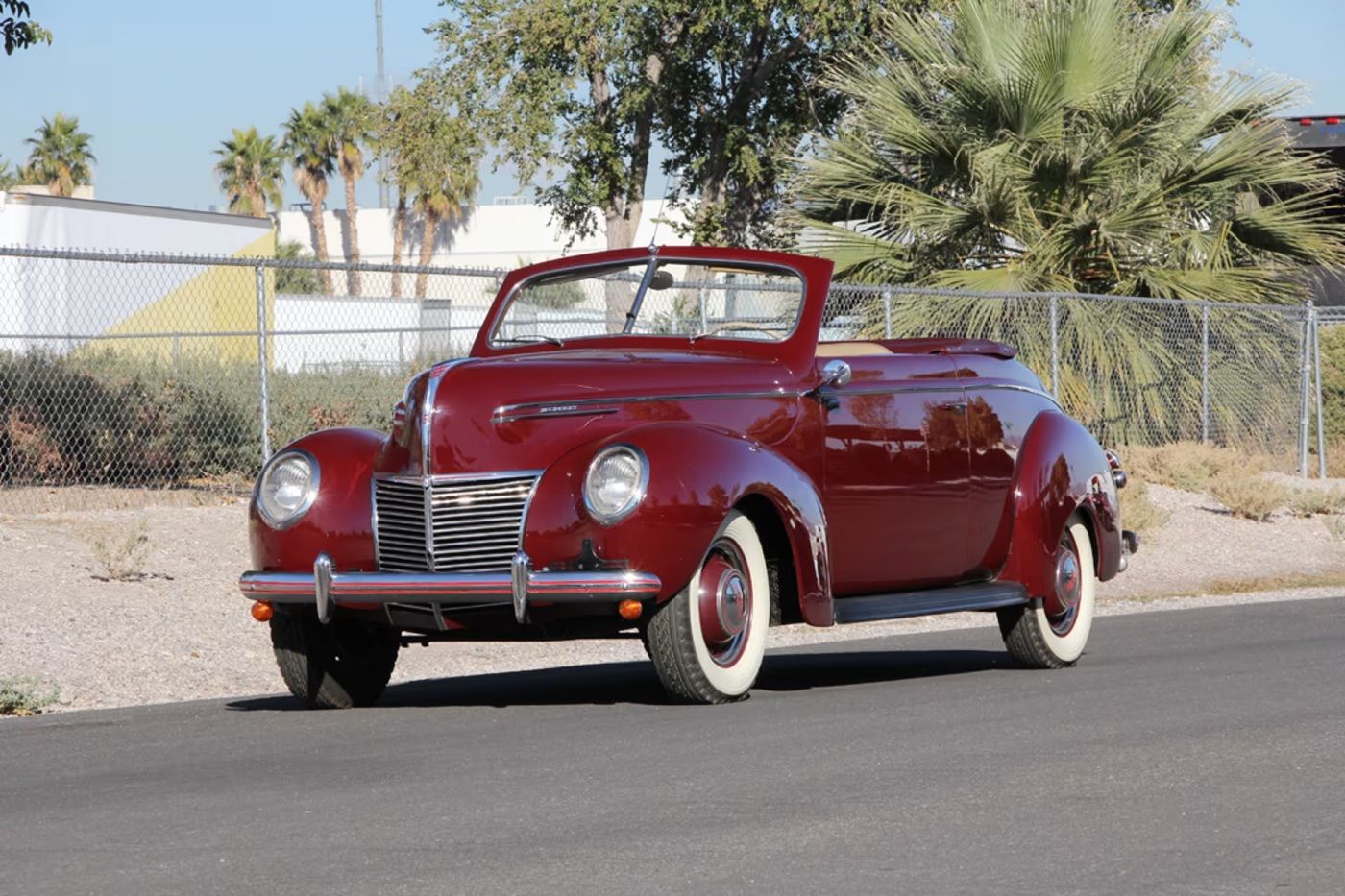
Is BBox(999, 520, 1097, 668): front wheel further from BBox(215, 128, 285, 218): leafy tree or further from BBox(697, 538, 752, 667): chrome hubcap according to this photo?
BBox(215, 128, 285, 218): leafy tree

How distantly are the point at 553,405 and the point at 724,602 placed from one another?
96 centimetres

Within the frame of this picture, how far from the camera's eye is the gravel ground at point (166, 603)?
10.3m

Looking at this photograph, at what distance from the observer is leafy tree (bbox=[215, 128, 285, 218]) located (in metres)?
72.2

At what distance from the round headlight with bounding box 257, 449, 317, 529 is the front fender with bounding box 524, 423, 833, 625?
3.36ft

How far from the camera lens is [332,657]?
819 cm

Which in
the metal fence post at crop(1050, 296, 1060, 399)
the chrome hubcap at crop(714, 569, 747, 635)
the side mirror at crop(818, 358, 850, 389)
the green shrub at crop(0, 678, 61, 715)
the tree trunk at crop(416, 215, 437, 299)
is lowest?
the green shrub at crop(0, 678, 61, 715)

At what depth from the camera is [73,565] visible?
502 inches

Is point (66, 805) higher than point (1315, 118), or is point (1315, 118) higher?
point (1315, 118)

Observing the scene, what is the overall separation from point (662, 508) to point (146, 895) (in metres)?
3.11

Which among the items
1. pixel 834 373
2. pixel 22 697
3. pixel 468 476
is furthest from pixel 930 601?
pixel 22 697

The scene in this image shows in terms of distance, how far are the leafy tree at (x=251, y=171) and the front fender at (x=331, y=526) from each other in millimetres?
65938

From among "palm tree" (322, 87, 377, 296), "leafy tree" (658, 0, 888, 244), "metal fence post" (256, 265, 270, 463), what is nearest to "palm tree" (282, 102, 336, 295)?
"palm tree" (322, 87, 377, 296)

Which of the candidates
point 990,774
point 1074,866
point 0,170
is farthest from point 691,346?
point 0,170

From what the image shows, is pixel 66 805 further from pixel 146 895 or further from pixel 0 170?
pixel 0 170
